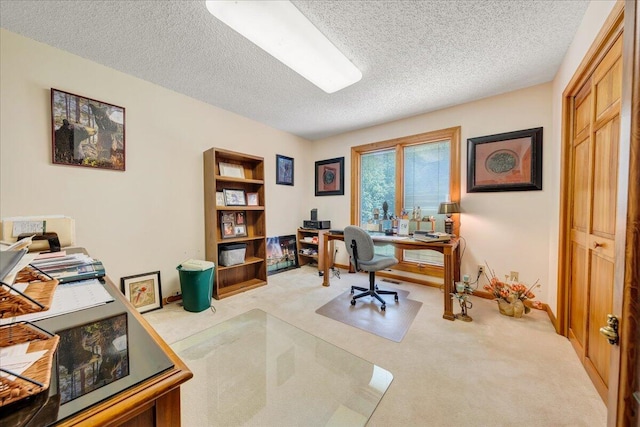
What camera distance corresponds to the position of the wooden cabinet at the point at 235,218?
288cm

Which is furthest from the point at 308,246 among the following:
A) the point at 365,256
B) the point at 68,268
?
the point at 68,268

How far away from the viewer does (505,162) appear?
2701 mm

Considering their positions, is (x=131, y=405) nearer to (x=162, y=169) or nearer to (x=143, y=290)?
(x=143, y=290)

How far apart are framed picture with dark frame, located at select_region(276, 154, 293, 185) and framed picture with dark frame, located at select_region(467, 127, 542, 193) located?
8.93 feet

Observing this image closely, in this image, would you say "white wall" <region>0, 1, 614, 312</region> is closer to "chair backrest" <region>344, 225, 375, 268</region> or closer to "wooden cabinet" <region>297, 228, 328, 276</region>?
"chair backrest" <region>344, 225, 375, 268</region>

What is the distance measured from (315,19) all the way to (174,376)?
2.11 meters

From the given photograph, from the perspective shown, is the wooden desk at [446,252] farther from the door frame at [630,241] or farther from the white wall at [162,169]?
the door frame at [630,241]

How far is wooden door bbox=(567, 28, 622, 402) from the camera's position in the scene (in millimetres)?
1329

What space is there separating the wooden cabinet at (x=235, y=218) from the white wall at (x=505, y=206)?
2.59 m

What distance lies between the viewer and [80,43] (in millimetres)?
1895

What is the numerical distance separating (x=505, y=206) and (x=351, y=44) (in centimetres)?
249

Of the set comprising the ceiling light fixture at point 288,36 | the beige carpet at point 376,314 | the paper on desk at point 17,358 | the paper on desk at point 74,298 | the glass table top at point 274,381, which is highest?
the ceiling light fixture at point 288,36

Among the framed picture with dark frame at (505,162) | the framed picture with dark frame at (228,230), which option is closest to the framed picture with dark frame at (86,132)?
the framed picture with dark frame at (228,230)

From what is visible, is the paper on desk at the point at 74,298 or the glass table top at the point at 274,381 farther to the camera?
the glass table top at the point at 274,381
